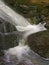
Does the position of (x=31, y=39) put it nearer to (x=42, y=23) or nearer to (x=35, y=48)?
(x=35, y=48)

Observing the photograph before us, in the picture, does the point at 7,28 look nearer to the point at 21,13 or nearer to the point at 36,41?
the point at 36,41

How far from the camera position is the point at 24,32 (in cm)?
721

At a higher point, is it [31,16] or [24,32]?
[31,16]

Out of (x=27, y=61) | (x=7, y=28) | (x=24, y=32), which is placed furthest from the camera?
(x=24, y=32)

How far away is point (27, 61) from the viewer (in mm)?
5688

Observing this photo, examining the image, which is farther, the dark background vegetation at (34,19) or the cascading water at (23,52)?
the dark background vegetation at (34,19)

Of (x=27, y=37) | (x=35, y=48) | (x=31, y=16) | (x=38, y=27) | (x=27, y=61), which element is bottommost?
(x=27, y=61)

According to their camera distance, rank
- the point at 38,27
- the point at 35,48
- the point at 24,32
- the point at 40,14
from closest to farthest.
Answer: the point at 35,48, the point at 24,32, the point at 38,27, the point at 40,14

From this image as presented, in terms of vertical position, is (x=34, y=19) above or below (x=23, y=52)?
above

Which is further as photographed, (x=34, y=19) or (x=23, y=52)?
(x=34, y=19)

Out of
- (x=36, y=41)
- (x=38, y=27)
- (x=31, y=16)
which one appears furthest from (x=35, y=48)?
(x=31, y=16)

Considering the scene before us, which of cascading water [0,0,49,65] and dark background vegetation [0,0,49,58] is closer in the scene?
cascading water [0,0,49,65]

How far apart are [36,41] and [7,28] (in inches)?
38.0

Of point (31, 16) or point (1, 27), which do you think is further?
point (31, 16)
